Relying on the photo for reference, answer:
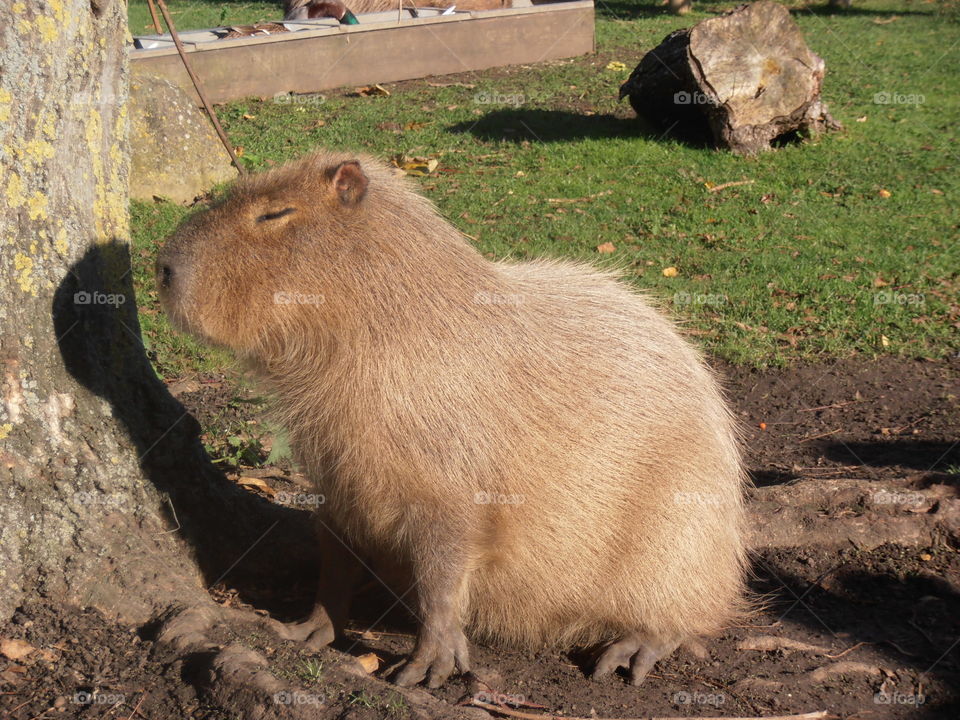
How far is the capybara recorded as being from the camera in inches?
97.5

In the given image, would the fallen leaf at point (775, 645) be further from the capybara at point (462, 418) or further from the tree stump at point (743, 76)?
the tree stump at point (743, 76)

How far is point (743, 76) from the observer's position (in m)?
7.82

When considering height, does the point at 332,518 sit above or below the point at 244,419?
above

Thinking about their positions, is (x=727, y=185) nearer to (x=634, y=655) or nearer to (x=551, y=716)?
(x=634, y=655)

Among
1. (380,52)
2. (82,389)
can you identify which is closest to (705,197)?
(380,52)

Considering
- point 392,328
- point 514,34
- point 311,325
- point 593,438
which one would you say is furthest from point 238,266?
point 514,34

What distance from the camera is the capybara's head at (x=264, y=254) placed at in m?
2.44

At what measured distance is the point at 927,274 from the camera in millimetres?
5996

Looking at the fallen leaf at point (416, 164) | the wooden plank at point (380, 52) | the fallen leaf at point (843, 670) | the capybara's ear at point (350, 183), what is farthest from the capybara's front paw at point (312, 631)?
the wooden plank at point (380, 52)

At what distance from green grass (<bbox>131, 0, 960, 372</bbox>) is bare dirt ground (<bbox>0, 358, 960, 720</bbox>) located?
2.54ft

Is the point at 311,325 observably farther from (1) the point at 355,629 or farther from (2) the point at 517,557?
(1) the point at 355,629

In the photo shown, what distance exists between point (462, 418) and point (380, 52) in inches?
331

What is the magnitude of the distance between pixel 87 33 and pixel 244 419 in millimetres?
2172

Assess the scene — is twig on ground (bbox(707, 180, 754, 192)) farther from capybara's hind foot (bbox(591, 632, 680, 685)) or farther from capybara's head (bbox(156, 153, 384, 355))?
capybara's head (bbox(156, 153, 384, 355))
